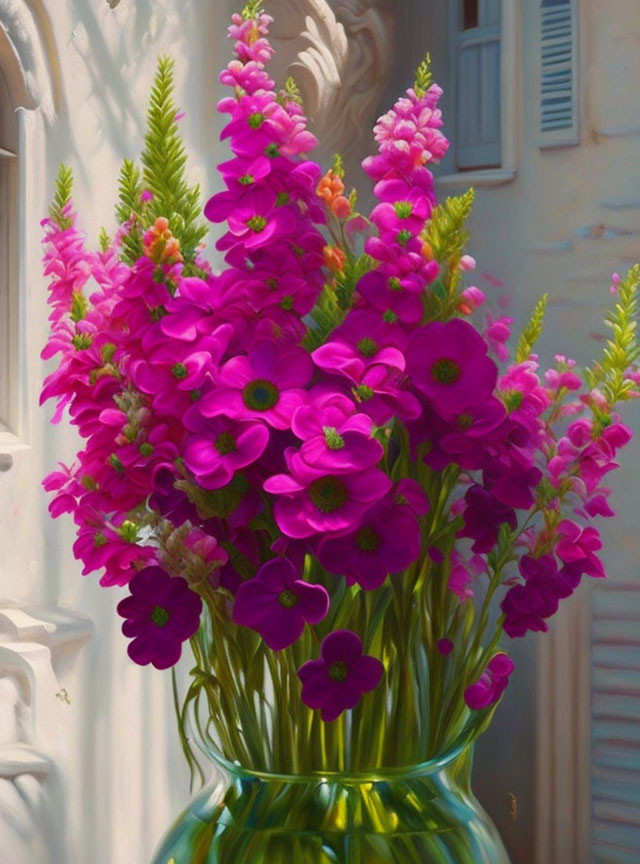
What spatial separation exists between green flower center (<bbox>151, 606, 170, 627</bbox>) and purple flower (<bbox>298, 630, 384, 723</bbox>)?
0.11m

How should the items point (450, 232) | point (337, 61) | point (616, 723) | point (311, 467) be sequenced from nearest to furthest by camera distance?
point (311, 467) → point (450, 232) → point (337, 61) → point (616, 723)

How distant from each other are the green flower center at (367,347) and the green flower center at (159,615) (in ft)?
0.80

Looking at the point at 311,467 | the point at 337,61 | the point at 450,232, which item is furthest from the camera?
the point at 337,61

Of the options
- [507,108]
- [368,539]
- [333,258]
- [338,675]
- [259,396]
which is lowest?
[338,675]

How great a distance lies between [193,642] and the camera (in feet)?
3.50

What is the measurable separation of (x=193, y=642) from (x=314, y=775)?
0.15 m

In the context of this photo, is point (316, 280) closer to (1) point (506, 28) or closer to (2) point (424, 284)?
(2) point (424, 284)

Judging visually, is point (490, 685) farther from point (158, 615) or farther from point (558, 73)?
point (558, 73)

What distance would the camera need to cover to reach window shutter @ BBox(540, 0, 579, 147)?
81.7 inches

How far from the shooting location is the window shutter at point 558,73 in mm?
2076

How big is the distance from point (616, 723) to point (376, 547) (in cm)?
129

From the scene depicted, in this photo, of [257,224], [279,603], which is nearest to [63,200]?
[257,224]

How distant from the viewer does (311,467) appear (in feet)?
2.89

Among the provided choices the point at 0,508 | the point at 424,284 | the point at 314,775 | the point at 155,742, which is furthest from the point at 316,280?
the point at 155,742
